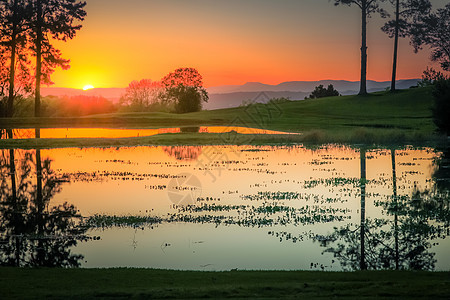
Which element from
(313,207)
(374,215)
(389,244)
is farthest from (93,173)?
(389,244)

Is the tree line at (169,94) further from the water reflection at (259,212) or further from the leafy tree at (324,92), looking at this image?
the water reflection at (259,212)

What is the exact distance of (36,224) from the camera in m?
18.5

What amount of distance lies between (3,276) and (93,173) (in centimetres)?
1912

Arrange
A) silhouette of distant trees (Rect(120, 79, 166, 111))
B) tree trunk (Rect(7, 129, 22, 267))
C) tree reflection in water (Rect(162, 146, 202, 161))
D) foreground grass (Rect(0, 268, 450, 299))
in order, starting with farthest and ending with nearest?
silhouette of distant trees (Rect(120, 79, 166, 111)), tree reflection in water (Rect(162, 146, 202, 161)), tree trunk (Rect(7, 129, 22, 267)), foreground grass (Rect(0, 268, 450, 299))

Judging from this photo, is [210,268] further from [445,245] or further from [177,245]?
[445,245]

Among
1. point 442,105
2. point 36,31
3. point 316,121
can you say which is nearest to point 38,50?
point 36,31

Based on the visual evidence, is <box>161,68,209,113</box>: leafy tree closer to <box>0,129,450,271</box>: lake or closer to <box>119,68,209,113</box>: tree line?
<box>119,68,209,113</box>: tree line

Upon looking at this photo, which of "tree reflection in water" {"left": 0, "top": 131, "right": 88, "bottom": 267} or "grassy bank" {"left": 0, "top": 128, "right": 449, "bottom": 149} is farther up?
"grassy bank" {"left": 0, "top": 128, "right": 449, "bottom": 149}

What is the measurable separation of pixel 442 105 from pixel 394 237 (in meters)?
33.9

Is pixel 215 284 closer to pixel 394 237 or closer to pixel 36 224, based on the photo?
pixel 394 237

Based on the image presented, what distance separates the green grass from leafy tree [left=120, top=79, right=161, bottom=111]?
66176 millimetres

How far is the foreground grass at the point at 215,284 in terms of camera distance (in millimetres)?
10617

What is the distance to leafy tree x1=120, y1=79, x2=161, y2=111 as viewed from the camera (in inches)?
6152

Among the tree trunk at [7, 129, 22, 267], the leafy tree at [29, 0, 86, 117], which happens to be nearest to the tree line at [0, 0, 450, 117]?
the leafy tree at [29, 0, 86, 117]
